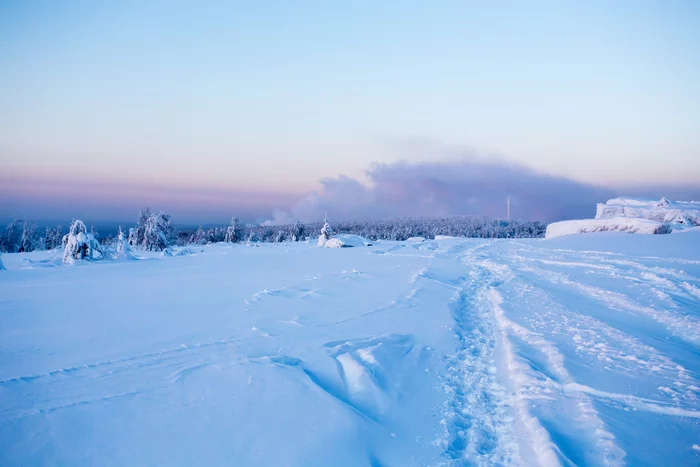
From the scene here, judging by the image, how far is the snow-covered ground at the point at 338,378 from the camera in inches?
121

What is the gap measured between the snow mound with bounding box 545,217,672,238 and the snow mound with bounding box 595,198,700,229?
1291 millimetres

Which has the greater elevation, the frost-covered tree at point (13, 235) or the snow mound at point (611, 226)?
the snow mound at point (611, 226)

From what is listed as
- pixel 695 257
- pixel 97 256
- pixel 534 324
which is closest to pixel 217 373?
pixel 534 324

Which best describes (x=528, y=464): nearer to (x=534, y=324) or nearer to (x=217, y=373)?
(x=217, y=373)

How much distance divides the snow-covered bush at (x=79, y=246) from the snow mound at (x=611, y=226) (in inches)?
Result: 1200

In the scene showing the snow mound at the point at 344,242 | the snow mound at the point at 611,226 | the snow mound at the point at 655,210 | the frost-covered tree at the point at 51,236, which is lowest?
the frost-covered tree at the point at 51,236

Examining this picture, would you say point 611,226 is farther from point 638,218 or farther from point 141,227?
point 141,227

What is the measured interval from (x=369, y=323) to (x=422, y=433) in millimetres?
3110

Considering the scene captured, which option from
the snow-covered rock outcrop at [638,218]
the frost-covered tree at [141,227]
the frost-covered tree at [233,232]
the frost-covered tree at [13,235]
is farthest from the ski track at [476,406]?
the frost-covered tree at [13,235]

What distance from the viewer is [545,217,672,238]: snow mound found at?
2212 cm

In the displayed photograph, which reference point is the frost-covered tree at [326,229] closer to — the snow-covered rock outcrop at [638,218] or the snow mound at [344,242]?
the snow mound at [344,242]

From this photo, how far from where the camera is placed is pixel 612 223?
2580 cm

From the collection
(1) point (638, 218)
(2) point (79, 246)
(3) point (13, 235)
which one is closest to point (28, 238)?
(3) point (13, 235)

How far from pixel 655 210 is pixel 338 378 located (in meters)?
33.5
